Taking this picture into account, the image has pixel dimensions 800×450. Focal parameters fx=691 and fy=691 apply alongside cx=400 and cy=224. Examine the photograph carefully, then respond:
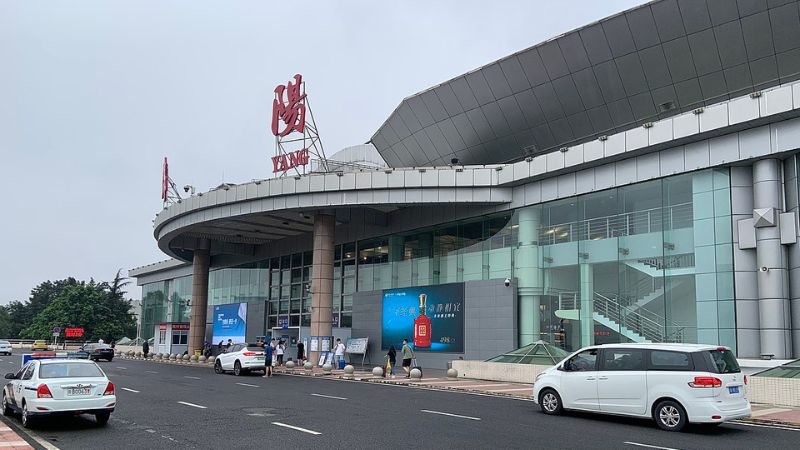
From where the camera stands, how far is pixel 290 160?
133 feet

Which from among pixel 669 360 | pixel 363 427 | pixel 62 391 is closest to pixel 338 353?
pixel 363 427

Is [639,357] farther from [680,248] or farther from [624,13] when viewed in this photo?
[624,13]

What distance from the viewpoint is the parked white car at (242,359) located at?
32.4m

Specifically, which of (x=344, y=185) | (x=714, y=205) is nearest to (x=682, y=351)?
(x=714, y=205)

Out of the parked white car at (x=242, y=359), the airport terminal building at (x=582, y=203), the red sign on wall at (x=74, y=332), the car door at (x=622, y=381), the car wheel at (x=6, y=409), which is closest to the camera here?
the car door at (x=622, y=381)

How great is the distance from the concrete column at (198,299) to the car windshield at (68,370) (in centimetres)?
4193

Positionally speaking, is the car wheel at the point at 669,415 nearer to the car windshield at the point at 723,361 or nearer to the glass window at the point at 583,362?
the car windshield at the point at 723,361

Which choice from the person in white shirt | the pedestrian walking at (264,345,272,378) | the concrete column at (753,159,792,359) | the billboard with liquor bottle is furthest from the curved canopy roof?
the pedestrian walking at (264,345,272,378)

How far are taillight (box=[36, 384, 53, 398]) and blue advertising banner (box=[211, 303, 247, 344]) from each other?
40.5 metres

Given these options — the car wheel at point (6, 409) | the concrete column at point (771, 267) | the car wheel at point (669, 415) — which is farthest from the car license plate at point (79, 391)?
the concrete column at point (771, 267)

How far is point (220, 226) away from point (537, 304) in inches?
907

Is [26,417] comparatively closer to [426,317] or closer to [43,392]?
[43,392]

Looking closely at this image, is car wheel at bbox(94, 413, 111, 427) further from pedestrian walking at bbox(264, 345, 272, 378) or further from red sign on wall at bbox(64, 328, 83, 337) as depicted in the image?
red sign on wall at bbox(64, 328, 83, 337)

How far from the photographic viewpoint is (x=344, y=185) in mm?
35969
